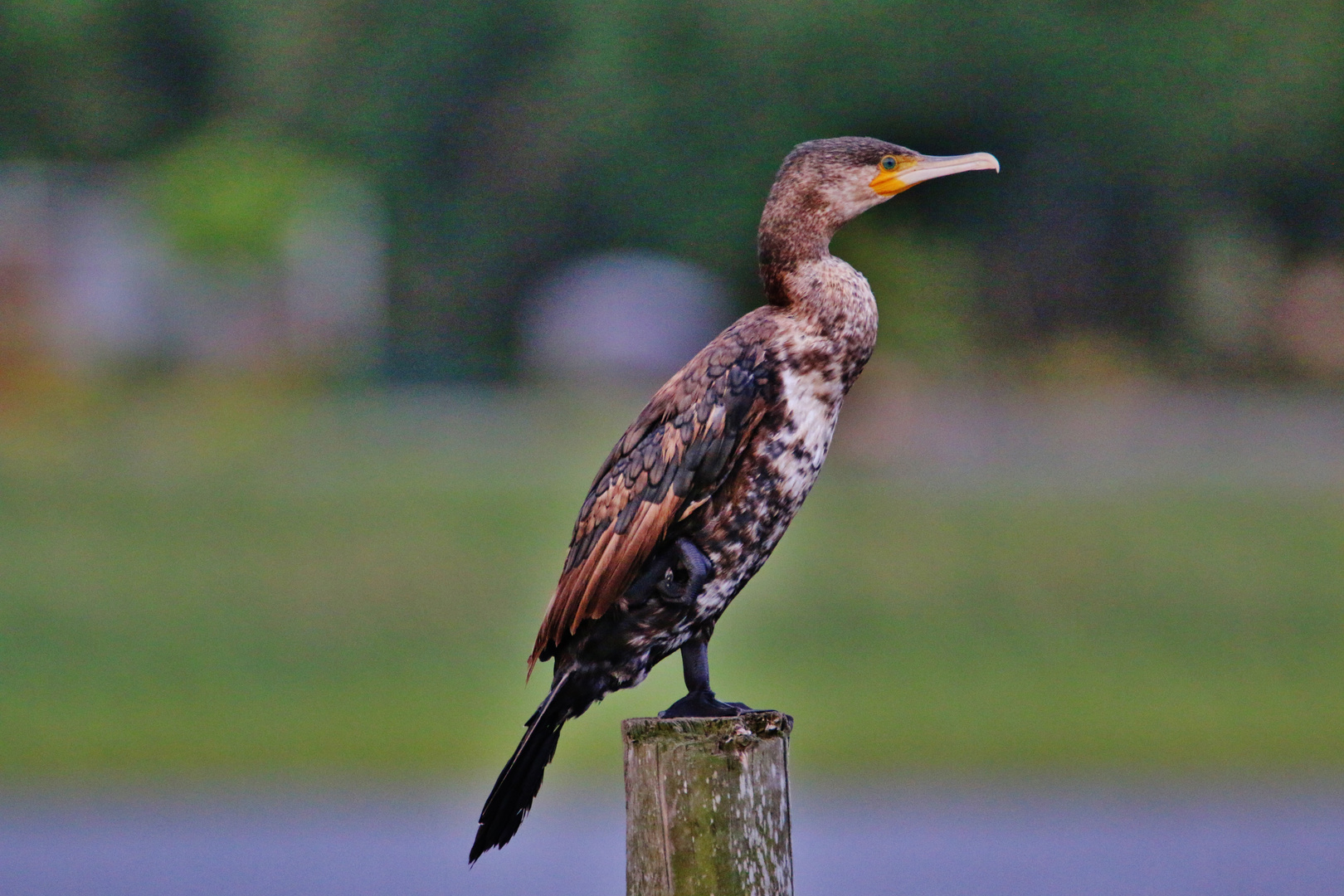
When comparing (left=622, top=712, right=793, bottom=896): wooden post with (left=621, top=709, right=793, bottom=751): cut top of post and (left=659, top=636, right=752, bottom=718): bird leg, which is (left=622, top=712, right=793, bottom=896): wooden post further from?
(left=659, top=636, right=752, bottom=718): bird leg

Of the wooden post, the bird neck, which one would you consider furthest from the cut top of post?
the bird neck

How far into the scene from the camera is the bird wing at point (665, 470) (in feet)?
12.5

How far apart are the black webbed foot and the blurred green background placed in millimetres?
7193

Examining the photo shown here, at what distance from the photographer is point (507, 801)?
153 inches

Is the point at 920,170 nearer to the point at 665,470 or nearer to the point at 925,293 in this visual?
the point at 665,470

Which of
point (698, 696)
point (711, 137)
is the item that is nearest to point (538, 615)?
point (698, 696)

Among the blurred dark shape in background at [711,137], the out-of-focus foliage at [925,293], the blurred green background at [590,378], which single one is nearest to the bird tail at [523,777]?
the blurred green background at [590,378]

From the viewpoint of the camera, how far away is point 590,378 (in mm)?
35469

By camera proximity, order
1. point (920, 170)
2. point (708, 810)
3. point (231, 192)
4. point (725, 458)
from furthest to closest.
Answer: point (231, 192), point (920, 170), point (725, 458), point (708, 810)

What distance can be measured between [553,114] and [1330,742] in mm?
25021

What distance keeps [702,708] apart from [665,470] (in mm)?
527

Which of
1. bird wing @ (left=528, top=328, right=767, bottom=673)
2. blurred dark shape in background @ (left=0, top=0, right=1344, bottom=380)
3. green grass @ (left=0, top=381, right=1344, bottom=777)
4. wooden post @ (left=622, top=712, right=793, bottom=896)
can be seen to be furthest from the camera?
blurred dark shape in background @ (left=0, top=0, right=1344, bottom=380)

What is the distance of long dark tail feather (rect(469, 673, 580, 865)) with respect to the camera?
387 centimetres

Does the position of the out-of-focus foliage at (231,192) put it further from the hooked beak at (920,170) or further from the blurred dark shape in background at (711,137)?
the hooked beak at (920,170)
